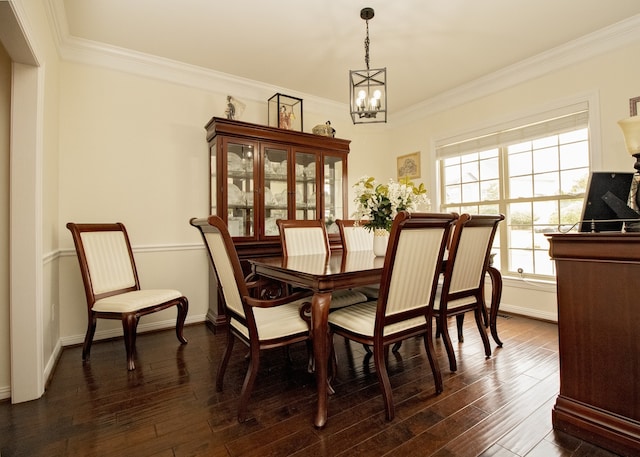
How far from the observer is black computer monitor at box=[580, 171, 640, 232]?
64.2 inches

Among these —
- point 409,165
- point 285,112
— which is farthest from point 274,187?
point 409,165

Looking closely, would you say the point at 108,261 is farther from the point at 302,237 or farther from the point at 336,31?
the point at 336,31

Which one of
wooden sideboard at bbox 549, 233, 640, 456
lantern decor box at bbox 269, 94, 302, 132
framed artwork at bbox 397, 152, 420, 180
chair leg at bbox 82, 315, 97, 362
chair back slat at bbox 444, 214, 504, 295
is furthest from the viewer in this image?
framed artwork at bbox 397, 152, 420, 180

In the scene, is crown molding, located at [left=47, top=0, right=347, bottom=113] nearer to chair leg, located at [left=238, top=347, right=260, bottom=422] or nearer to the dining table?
the dining table

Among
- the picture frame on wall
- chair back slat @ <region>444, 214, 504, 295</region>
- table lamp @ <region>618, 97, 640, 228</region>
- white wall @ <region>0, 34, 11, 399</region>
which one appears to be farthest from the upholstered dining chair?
the picture frame on wall

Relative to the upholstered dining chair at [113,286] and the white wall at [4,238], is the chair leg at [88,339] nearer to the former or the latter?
the upholstered dining chair at [113,286]

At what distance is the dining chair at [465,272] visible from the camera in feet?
7.04

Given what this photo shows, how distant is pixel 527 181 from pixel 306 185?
8.06 feet

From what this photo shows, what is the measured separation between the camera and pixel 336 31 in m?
2.77

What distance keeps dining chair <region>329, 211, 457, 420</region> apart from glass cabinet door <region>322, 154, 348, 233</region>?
209 cm

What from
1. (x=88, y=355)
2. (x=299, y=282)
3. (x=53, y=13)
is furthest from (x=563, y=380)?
(x=53, y=13)

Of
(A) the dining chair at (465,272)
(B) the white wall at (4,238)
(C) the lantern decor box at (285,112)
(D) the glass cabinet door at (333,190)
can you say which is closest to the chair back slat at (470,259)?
(A) the dining chair at (465,272)

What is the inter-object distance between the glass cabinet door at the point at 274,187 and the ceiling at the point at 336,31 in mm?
881

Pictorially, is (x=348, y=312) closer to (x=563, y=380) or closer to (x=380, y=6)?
(x=563, y=380)
